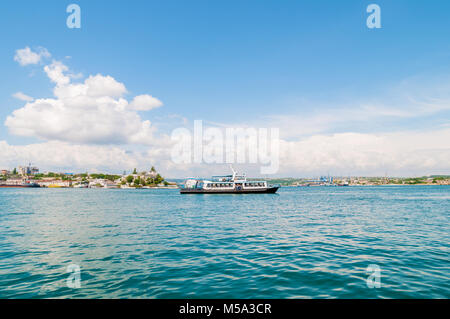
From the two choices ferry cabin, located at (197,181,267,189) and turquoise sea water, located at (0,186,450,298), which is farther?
ferry cabin, located at (197,181,267,189)

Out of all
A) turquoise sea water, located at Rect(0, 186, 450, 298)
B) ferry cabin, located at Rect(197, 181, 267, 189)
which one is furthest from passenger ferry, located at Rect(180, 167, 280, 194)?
turquoise sea water, located at Rect(0, 186, 450, 298)

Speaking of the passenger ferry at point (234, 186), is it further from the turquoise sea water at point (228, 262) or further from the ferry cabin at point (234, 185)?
the turquoise sea water at point (228, 262)

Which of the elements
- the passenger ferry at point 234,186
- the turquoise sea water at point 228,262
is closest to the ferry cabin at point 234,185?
the passenger ferry at point 234,186

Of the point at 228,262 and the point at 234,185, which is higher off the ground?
the point at 228,262

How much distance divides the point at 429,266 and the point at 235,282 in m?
9.90

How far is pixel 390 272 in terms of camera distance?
11.2 metres

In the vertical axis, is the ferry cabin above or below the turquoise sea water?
below

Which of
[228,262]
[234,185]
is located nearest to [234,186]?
[234,185]

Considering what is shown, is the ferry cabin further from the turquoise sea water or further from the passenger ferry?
the turquoise sea water

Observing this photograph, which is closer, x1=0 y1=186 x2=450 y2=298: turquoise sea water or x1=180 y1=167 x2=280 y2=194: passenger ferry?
x1=0 y1=186 x2=450 y2=298: turquoise sea water

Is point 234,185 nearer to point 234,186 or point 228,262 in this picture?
point 234,186
